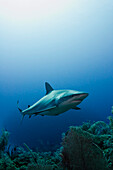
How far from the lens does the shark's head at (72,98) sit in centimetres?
366

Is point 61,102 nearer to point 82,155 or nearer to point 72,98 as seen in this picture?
point 72,98

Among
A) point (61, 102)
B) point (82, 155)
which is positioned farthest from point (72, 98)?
point (82, 155)

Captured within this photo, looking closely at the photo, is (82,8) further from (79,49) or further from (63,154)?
(63,154)

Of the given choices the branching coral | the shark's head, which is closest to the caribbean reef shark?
the shark's head

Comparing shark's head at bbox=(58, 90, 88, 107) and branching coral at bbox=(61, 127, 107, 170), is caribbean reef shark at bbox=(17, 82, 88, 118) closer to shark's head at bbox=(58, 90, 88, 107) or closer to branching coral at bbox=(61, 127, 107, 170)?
shark's head at bbox=(58, 90, 88, 107)

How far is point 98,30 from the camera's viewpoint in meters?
23.8

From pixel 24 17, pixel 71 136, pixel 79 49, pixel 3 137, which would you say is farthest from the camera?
pixel 79 49

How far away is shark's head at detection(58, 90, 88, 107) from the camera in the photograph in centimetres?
366

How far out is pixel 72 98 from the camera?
372cm

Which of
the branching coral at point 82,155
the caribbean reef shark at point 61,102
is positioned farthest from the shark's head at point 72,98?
the branching coral at point 82,155

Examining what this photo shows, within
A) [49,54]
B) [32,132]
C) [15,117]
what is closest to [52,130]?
[32,132]

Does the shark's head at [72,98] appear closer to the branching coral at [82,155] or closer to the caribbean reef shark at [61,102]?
the caribbean reef shark at [61,102]

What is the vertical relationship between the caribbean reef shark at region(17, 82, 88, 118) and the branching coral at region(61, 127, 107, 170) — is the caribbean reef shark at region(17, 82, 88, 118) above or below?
above

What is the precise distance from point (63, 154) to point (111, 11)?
2104 cm
